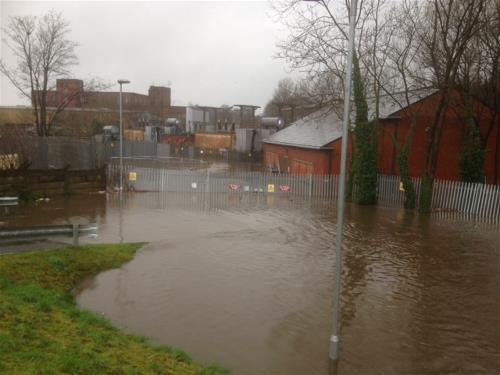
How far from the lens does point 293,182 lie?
2641 centimetres

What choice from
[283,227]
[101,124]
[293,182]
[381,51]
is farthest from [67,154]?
[101,124]

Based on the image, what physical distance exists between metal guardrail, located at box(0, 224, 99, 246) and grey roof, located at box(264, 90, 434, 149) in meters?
17.4

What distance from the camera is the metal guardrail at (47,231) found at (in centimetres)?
1090

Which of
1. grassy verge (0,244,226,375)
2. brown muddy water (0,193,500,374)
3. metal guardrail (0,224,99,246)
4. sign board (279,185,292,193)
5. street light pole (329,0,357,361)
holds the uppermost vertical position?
street light pole (329,0,357,361)

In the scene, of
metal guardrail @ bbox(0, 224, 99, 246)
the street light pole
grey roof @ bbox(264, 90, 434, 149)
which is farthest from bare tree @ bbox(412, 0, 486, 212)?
metal guardrail @ bbox(0, 224, 99, 246)

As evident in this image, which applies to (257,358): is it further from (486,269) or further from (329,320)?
(486,269)

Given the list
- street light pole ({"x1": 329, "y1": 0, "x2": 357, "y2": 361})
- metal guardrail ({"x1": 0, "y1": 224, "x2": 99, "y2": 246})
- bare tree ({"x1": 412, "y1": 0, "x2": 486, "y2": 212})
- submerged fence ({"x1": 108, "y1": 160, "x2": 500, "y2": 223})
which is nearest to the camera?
street light pole ({"x1": 329, "y1": 0, "x2": 357, "y2": 361})

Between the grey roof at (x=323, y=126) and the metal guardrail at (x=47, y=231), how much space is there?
57.2 feet

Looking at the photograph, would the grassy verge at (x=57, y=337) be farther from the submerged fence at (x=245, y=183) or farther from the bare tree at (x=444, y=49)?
the bare tree at (x=444, y=49)

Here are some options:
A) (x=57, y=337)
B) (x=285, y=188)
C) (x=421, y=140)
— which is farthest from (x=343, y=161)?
(x=421, y=140)

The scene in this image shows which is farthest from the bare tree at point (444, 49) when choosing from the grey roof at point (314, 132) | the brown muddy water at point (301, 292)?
the grey roof at point (314, 132)

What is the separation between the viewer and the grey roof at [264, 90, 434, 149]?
27.7 metres

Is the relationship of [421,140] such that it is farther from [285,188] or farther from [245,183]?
[245,183]

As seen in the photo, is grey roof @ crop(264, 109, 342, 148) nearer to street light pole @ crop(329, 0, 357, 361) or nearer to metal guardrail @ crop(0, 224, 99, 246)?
metal guardrail @ crop(0, 224, 99, 246)
